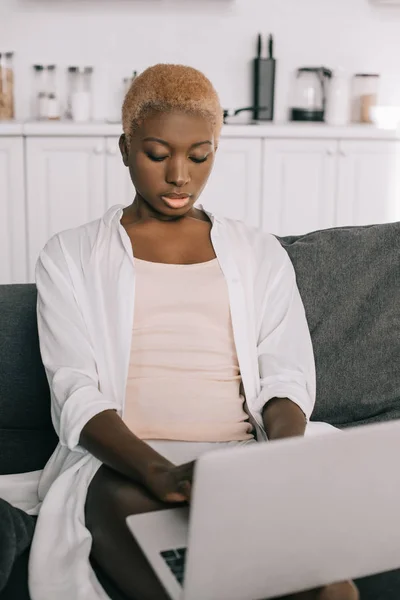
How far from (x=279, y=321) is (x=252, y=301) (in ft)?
0.20

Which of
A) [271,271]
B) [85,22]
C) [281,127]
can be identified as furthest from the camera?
[85,22]

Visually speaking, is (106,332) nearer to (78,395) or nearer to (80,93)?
(78,395)

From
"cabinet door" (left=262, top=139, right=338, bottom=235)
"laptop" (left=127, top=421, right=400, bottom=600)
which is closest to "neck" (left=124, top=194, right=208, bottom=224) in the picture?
"laptop" (left=127, top=421, right=400, bottom=600)

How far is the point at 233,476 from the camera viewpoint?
860 mm

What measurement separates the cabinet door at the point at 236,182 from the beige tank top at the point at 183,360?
7.27ft

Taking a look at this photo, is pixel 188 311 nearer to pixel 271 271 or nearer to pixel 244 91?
pixel 271 271

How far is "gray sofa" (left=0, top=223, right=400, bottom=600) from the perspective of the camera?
1627 mm

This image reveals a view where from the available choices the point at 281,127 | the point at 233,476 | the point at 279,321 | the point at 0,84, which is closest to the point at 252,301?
the point at 279,321

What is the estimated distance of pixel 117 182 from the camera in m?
3.67

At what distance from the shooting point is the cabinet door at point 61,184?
11.9ft

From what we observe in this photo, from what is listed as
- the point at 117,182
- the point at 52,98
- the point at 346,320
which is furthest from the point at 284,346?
the point at 52,98

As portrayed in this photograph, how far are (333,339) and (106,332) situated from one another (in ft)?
1.66

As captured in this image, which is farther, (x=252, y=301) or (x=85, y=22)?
(x=85, y=22)

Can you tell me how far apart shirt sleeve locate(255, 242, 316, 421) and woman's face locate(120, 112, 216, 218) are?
23 centimetres
